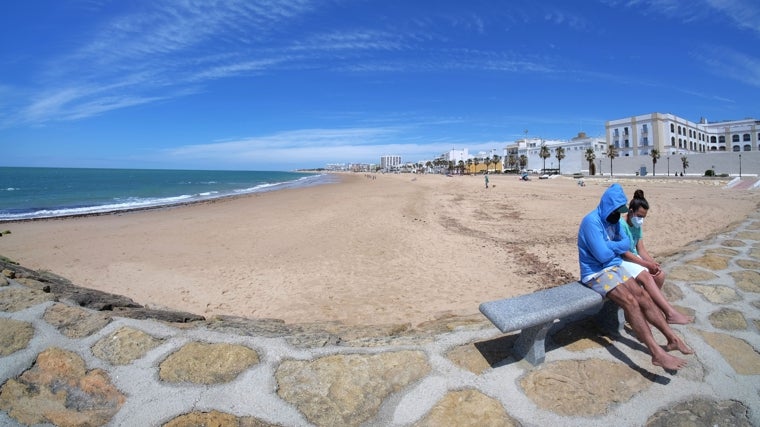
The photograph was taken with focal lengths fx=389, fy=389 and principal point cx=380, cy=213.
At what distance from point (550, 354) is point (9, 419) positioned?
2.98m

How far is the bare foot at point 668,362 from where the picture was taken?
7.93 ft

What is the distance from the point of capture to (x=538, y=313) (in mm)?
2396

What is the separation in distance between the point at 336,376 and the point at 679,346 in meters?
2.24

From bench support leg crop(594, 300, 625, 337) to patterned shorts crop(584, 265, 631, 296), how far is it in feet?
0.71

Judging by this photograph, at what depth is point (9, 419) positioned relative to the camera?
1779 mm

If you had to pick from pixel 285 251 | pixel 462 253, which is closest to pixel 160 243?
pixel 285 251

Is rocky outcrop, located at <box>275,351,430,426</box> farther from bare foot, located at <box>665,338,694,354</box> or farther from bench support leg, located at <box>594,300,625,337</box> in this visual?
bare foot, located at <box>665,338,694,354</box>

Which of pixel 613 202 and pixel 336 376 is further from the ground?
pixel 613 202

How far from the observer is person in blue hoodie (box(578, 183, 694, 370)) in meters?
2.54

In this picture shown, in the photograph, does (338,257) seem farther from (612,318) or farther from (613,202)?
(613,202)

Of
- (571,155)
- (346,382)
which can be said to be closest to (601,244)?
(346,382)

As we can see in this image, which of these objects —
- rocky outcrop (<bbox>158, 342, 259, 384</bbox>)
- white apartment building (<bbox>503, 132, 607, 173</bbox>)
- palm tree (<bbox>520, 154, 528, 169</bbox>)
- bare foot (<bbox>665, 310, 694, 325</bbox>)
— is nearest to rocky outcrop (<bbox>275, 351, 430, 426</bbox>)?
rocky outcrop (<bbox>158, 342, 259, 384</bbox>)

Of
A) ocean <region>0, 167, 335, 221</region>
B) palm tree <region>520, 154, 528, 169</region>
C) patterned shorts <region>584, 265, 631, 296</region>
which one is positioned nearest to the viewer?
patterned shorts <region>584, 265, 631, 296</region>

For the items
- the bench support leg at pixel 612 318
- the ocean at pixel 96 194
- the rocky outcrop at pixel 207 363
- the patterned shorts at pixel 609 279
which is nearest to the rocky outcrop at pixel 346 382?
the rocky outcrop at pixel 207 363
